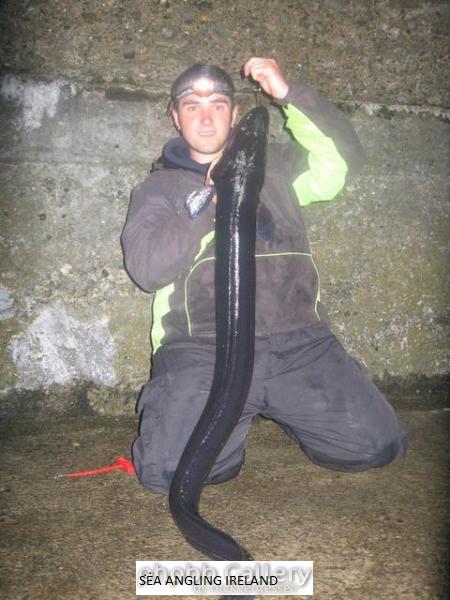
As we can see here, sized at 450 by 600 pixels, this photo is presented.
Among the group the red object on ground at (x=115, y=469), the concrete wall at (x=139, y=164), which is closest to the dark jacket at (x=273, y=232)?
the concrete wall at (x=139, y=164)

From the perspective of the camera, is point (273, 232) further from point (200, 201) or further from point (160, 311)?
point (160, 311)

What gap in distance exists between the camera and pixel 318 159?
212 cm

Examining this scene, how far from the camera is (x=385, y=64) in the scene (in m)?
2.43

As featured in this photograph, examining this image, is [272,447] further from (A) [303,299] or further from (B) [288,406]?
(A) [303,299]

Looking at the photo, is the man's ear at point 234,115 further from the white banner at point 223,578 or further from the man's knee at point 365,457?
the white banner at point 223,578

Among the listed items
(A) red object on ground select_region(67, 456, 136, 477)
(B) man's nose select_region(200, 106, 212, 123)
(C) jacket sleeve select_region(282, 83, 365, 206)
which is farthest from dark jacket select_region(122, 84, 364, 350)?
(A) red object on ground select_region(67, 456, 136, 477)

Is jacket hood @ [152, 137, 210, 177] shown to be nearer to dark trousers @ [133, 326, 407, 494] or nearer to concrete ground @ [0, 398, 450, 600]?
dark trousers @ [133, 326, 407, 494]

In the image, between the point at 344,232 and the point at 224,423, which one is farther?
the point at 344,232

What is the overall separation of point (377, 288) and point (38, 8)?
1.99m

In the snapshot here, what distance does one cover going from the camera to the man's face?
210 centimetres

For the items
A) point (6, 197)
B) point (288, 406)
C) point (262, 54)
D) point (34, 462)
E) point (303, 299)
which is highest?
point (262, 54)

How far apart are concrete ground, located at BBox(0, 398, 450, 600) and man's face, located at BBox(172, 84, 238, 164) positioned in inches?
50.5

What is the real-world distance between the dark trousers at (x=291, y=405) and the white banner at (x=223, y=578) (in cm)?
46

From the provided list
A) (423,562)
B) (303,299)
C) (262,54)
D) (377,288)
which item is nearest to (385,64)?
(262,54)
